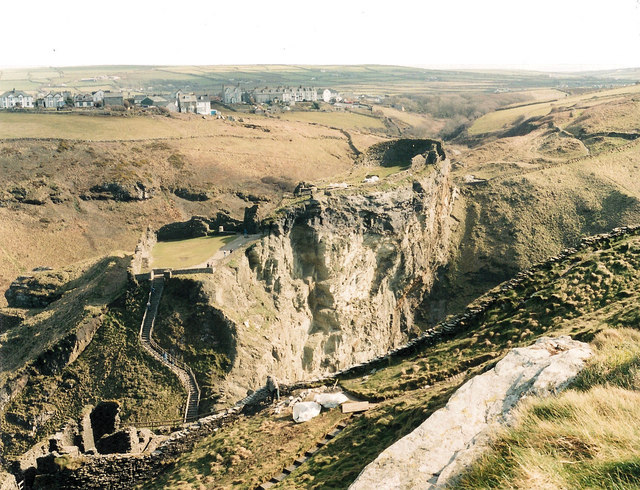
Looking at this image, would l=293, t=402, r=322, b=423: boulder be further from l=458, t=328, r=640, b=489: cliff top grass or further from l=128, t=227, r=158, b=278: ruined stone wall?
l=128, t=227, r=158, b=278: ruined stone wall

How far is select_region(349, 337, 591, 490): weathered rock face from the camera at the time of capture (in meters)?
8.82

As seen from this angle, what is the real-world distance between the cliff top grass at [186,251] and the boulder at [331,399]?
56.8 ft

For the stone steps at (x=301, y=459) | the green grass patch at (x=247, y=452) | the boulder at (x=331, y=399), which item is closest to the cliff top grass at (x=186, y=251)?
the green grass patch at (x=247, y=452)

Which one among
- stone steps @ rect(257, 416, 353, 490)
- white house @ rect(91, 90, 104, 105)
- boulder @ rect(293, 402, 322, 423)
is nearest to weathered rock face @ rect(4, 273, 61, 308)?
boulder @ rect(293, 402, 322, 423)

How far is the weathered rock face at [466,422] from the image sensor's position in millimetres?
8820

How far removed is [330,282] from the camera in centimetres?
4234

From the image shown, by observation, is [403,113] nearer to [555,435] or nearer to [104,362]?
[104,362]

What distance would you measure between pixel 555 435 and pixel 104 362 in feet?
89.8

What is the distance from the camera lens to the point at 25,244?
64.0 meters

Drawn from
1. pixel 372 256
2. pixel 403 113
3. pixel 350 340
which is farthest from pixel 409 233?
pixel 403 113

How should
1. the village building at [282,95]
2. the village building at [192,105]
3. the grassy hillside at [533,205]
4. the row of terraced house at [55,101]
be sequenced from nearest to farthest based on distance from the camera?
the grassy hillside at [533,205]
the row of terraced house at [55,101]
the village building at [192,105]
the village building at [282,95]

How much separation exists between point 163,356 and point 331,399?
1413 cm

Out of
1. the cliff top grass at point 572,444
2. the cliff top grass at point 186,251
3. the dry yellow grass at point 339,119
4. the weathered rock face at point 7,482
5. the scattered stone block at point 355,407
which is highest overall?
the dry yellow grass at point 339,119

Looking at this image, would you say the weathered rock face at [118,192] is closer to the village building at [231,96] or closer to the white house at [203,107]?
the white house at [203,107]
